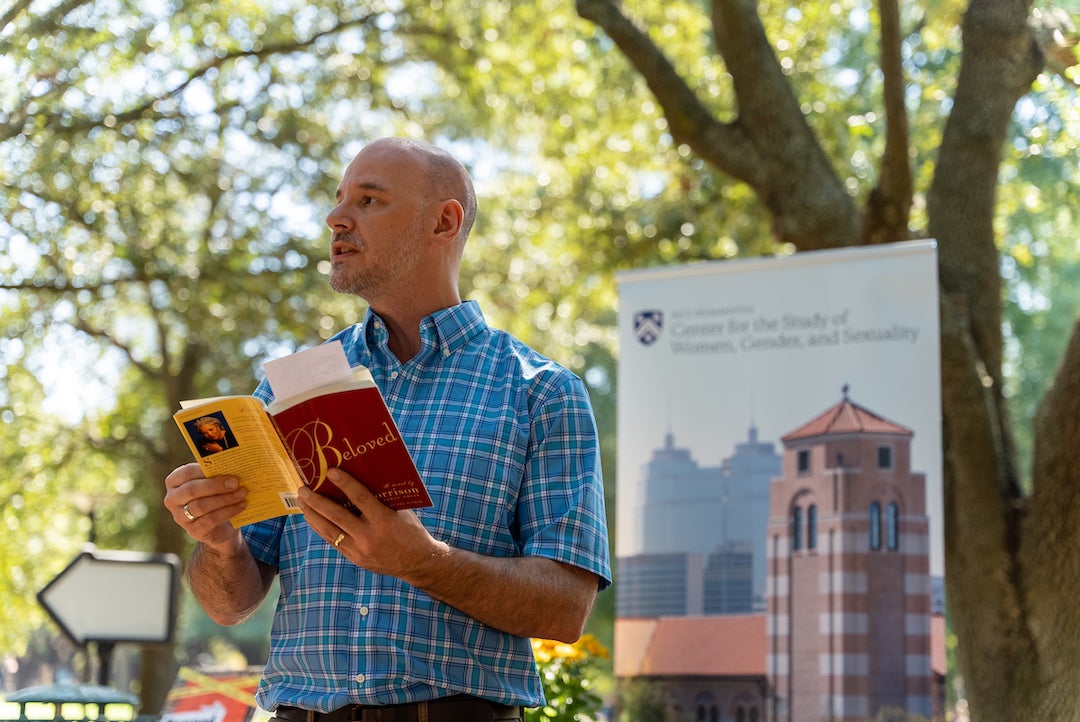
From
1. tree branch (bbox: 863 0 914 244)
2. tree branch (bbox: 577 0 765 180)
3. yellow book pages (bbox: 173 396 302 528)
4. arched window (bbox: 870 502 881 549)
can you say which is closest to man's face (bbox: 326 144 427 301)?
yellow book pages (bbox: 173 396 302 528)

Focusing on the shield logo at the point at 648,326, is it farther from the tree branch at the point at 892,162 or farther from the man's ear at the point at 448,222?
the man's ear at the point at 448,222

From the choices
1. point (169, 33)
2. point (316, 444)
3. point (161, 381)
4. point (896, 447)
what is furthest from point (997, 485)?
point (161, 381)

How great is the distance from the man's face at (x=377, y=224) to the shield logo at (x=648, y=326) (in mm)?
3682

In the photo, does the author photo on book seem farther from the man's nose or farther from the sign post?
the sign post

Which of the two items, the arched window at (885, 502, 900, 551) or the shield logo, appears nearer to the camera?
the arched window at (885, 502, 900, 551)

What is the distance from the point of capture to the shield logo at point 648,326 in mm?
6098

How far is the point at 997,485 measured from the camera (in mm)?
6082

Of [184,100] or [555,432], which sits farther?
[184,100]

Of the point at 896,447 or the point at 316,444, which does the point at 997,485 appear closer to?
the point at 896,447

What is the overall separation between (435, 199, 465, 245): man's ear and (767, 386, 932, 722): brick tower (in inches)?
134

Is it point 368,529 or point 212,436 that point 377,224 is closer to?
point 212,436

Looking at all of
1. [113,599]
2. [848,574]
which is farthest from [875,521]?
[113,599]

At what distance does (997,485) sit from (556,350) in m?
10.5

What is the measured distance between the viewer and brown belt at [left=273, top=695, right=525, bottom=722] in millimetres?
2117
